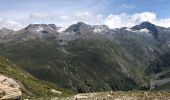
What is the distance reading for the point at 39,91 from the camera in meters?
59.2

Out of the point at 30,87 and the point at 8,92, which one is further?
the point at 30,87

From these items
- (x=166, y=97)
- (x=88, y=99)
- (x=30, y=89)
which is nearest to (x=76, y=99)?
(x=88, y=99)

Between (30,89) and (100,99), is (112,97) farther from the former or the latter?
(30,89)

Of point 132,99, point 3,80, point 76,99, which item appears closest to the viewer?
point 132,99

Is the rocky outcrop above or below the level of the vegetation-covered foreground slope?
above

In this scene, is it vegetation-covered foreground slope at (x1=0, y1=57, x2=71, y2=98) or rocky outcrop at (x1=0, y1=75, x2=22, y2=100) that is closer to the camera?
rocky outcrop at (x1=0, y1=75, x2=22, y2=100)

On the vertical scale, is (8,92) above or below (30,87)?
above

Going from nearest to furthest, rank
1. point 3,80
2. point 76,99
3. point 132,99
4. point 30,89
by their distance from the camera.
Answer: point 132,99
point 76,99
point 3,80
point 30,89

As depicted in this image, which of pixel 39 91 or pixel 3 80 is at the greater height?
pixel 3 80

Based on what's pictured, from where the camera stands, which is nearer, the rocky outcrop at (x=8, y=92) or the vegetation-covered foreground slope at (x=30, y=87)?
the rocky outcrop at (x=8, y=92)

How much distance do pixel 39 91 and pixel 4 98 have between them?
30.3 meters

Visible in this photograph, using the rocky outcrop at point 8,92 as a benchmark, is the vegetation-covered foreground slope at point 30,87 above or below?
below

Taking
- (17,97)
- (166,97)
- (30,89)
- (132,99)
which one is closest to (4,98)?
(17,97)

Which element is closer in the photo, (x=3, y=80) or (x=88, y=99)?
(x=88, y=99)
